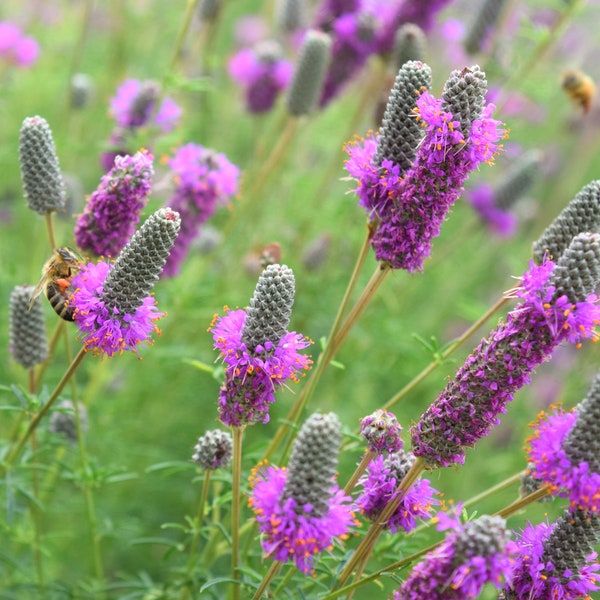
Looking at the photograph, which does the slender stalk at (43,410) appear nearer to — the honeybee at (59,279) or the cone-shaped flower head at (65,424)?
the honeybee at (59,279)

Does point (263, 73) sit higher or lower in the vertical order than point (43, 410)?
higher

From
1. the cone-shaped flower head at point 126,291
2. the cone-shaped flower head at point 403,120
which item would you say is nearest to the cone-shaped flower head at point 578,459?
the cone-shaped flower head at point 403,120

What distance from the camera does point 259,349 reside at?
2744mm

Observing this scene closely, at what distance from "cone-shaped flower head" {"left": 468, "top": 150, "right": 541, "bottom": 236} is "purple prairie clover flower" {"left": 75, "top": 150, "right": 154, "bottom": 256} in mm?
3825

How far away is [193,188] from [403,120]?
1.69m

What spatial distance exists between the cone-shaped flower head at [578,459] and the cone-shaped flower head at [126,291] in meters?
1.46

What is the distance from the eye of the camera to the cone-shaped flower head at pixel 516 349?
2.63 meters

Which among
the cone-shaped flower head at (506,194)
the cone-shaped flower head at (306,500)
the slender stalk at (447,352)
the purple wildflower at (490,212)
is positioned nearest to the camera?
the cone-shaped flower head at (306,500)

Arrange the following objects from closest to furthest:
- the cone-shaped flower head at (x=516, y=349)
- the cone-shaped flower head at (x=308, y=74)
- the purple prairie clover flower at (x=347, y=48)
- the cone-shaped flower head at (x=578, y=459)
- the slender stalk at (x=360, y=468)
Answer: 1. the cone-shaped flower head at (x=578, y=459)
2. the cone-shaped flower head at (x=516, y=349)
3. the slender stalk at (x=360, y=468)
4. the cone-shaped flower head at (x=308, y=74)
5. the purple prairie clover flower at (x=347, y=48)

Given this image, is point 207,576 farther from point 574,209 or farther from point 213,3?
point 213,3

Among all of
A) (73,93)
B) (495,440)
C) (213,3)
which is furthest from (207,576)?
(495,440)

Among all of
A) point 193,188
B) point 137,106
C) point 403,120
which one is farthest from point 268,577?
point 137,106

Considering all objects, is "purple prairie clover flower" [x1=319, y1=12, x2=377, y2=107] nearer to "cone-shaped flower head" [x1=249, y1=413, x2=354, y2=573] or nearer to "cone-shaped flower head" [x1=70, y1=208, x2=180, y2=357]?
"cone-shaped flower head" [x1=70, y1=208, x2=180, y2=357]

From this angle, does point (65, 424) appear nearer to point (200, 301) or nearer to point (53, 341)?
point (53, 341)
